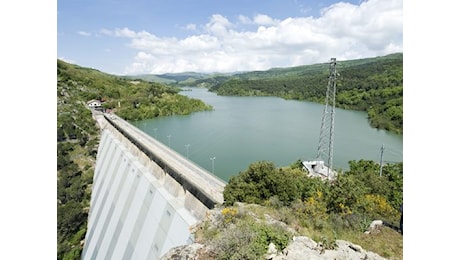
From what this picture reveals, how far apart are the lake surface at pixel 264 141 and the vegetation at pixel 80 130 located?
21.8ft

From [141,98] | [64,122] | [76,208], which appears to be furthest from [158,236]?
[141,98]

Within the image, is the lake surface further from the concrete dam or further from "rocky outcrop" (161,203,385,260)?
"rocky outcrop" (161,203,385,260)

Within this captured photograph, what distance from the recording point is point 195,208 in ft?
30.1

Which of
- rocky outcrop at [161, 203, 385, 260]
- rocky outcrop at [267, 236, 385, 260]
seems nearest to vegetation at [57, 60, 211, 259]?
rocky outcrop at [161, 203, 385, 260]

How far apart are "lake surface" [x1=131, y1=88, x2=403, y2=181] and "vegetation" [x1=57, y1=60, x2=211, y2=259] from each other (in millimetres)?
6654

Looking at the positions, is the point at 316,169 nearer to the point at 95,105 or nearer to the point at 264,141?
the point at 264,141

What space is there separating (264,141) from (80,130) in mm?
18949

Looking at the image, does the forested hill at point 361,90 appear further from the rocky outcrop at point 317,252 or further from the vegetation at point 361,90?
the rocky outcrop at point 317,252

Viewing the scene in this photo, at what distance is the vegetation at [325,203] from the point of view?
12.8 feet

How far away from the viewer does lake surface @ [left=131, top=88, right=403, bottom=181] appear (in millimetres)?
21219
